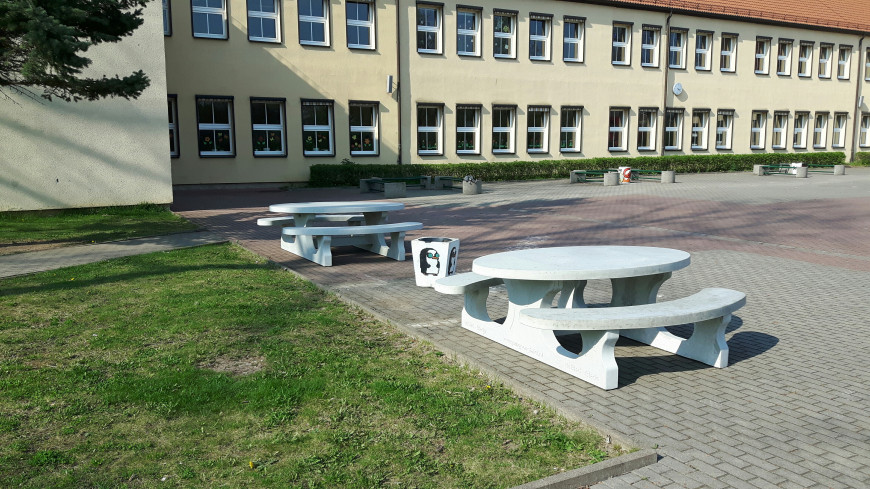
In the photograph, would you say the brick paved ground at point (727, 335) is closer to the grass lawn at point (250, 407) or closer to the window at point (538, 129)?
the grass lawn at point (250, 407)

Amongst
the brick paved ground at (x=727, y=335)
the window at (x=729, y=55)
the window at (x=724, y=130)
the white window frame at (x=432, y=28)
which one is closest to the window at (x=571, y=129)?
the white window frame at (x=432, y=28)

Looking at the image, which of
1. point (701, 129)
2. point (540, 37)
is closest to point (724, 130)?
point (701, 129)

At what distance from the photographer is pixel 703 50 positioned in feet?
109

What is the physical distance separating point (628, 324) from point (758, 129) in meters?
35.0

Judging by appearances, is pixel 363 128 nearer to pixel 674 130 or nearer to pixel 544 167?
pixel 544 167

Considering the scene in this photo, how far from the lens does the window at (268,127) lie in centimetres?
2414

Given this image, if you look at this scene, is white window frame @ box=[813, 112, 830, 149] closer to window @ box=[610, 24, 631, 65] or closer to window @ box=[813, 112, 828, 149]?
window @ box=[813, 112, 828, 149]

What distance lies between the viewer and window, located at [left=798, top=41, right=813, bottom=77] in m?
36.3

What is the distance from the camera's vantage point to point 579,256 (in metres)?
5.56

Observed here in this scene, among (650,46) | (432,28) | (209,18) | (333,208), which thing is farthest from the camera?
(650,46)

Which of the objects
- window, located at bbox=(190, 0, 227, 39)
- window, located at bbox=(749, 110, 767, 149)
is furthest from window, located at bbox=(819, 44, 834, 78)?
window, located at bbox=(190, 0, 227, 39)

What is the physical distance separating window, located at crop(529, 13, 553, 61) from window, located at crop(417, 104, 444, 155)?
4.94 m

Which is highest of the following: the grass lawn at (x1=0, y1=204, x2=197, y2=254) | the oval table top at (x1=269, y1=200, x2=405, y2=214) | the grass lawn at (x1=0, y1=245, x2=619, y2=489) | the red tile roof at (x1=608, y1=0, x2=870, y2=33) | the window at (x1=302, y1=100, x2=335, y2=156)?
the red tile roof at (x1=608, y1=0, x2=870, y2=33)

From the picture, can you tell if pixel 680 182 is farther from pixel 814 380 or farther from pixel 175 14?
pixel 814 380
